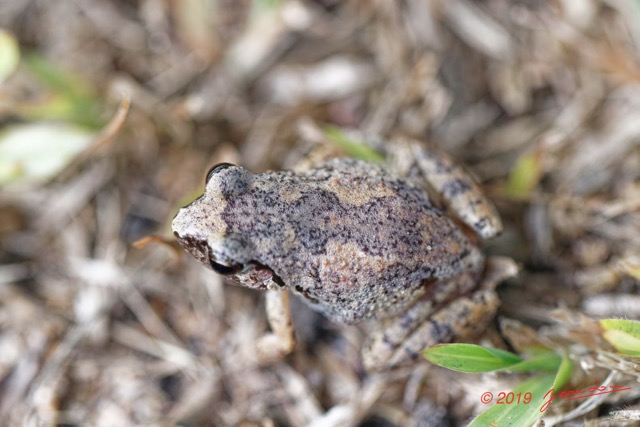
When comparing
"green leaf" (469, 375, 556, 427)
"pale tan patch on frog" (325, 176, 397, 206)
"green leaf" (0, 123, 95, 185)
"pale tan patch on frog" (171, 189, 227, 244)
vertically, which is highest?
"pale tan patch on frog" (325, 176, 397, 206)

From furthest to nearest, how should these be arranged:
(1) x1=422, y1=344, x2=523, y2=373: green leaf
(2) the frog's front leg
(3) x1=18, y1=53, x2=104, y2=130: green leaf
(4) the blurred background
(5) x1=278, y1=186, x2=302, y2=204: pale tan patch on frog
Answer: (3) x1=18, y1=53, x2=104, y2=130: green leaf, (4) the blurred background, (2) the frog's front leg, (5) x1=278, y1=186, x2=302, y2=204: pale tan patch on frog, (1) x1=422, y1=344, x2=523, y2=373: green leaf

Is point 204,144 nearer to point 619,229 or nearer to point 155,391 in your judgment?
point 155,391

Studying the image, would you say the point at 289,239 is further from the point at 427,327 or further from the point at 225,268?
the point at 427,327

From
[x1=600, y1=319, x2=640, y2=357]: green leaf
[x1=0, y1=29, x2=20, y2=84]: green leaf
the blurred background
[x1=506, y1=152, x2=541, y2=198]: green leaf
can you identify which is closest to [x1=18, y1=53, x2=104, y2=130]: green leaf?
the blurred background

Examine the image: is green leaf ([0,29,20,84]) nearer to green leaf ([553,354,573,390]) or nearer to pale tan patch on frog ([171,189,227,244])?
pale tan patch on frog ([171,189,227,244])

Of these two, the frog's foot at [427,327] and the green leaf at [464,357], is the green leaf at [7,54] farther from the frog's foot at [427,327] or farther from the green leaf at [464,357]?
the green leaf at [464,357]

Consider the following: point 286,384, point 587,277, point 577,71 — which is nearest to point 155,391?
point 286,384

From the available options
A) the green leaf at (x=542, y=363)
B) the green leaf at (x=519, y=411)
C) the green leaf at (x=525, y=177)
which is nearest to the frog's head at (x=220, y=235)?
the green leaf at (x=519, y=411)
